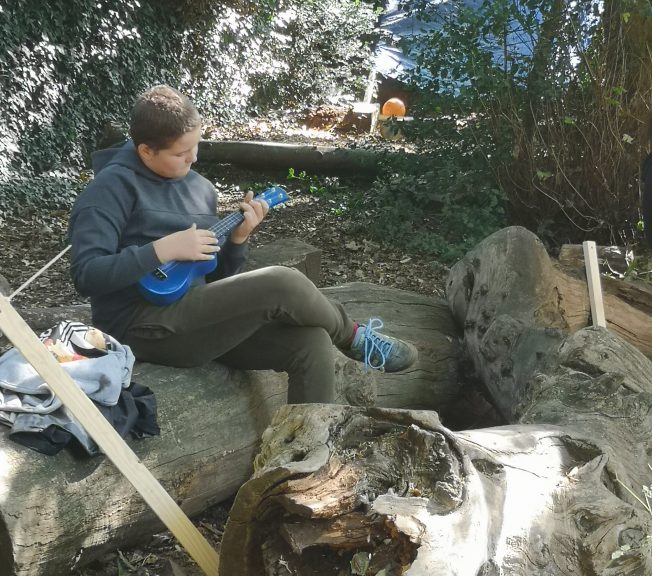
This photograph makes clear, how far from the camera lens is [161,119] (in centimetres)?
279

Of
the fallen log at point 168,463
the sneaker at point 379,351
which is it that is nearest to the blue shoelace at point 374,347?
the sneaker at point 379,351

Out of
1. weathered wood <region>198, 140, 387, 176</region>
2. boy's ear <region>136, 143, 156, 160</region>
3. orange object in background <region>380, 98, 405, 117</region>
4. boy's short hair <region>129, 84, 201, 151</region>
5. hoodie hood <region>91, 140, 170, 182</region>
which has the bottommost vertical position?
weathered wood <region>198, 140, 387, 176</region>

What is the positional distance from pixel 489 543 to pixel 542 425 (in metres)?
0.75

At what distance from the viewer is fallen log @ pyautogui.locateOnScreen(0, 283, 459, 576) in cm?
231

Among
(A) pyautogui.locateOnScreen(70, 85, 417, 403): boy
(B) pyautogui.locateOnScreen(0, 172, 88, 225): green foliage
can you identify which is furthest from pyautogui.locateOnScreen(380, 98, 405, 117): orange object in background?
(A) pyautogui.locateOnScreen(70, 85, 417, 403): boy

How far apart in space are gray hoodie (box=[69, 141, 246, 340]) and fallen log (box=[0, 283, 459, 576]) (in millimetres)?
271

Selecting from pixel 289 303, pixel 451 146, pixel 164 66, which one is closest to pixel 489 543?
pixel 289 303

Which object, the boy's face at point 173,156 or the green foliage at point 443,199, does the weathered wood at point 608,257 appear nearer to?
the green foliage at point 443,199

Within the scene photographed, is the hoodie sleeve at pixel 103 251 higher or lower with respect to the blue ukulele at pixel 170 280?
higher

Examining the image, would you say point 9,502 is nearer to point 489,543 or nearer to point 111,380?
point 111,380

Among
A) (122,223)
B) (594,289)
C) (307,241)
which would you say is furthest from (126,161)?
(307,241)

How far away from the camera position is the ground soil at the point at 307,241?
5484mm

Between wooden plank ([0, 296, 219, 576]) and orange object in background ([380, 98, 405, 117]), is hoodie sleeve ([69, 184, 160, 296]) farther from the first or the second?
orange object in background ([380, 98, 405, 117])

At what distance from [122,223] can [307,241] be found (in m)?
3.58
